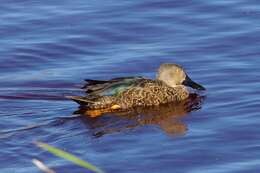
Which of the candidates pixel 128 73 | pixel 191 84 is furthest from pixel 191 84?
pixel 128 73

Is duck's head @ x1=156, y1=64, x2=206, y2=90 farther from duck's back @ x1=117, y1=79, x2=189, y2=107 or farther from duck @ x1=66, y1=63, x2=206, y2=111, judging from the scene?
duck's back @ x1=117, y1=79, x2=189, y2=107

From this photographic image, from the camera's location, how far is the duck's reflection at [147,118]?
30.7ft

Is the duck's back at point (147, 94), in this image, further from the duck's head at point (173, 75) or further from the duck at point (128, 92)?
the duck's head at point (173, 75)

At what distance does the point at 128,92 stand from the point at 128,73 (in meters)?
1.15

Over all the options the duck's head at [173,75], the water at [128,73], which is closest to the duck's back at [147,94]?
the duck's head at [173,75]

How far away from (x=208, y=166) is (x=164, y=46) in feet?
13.9

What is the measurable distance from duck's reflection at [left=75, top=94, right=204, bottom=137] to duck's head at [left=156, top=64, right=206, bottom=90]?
21 centimetres

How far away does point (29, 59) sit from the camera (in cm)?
1173

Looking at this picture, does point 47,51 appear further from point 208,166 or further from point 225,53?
point 208,166

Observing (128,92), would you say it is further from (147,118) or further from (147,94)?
(147,118)

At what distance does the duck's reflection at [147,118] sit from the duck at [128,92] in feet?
0.27

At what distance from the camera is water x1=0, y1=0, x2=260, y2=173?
8359mm

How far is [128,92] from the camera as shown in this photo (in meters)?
10.1

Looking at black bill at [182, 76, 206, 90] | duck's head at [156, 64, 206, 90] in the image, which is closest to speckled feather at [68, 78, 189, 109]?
duck's head at [156, 64, 206, 90]
